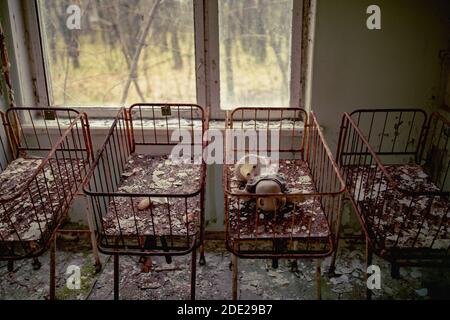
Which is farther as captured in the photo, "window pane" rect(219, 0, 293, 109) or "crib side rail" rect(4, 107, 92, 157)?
"crib side rail" rect(4, 107, 92, 157)

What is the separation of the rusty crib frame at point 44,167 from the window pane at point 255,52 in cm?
104

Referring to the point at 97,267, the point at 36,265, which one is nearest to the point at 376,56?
the point at 97,267

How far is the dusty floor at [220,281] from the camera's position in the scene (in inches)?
110

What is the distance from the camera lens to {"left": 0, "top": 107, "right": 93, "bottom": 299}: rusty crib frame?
7.38ft

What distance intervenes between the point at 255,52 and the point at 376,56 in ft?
2.57

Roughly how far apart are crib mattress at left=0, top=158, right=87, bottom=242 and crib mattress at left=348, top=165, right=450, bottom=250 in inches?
65.3

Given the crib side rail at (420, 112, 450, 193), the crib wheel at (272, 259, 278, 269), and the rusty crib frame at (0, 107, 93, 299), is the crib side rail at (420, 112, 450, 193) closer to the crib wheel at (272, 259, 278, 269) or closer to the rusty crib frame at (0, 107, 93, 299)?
the crib wheel at (272, 259, 278, 269)

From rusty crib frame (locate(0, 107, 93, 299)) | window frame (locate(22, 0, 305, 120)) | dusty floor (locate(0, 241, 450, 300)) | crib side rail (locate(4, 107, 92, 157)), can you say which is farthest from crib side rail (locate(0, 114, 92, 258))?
dusty floor (locate(0, 241, 450, 300))

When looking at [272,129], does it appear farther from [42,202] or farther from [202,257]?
[42,202]

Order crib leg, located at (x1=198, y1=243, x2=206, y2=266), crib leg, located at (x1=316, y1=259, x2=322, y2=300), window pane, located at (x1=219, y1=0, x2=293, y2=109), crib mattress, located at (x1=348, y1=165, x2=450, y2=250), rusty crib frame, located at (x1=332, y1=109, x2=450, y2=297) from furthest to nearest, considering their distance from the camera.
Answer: crib leg, located at (x1=198, y1=243, x2=206, y2=266) < window pane, located at (x1=219, y1=0, x2=293, y2=109) < rusty crib frame, located at (x1=332, y1=109, x2=450, y2=297) < crib leg, located at (x1=316, y1=259, x2=322, y2=300) < crib mattress, located at (x1=348, y1=165, x2=450, y2=250)

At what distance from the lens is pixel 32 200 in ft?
7.11

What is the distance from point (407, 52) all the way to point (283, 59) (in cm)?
79

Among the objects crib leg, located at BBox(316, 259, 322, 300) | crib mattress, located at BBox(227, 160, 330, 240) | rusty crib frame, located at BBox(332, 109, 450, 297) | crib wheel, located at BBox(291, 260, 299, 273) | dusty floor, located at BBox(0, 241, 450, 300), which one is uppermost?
rusty crib frame, located at BBox(332, 109, 450, 297)

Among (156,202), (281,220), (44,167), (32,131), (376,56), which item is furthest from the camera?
Answer: (32,131)
